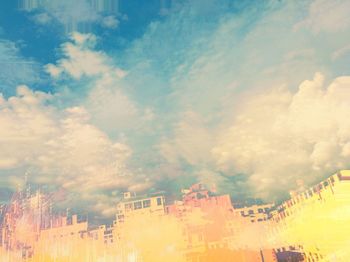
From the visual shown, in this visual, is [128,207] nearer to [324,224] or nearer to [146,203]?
[146,203]

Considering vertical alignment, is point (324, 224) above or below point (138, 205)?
below

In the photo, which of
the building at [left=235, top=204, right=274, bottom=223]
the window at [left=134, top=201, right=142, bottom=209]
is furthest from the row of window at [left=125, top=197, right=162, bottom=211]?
the building at [left=235, top=204, right=274, bottom=223]

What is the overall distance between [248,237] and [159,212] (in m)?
11.5

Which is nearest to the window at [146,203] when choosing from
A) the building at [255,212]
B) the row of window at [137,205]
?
the row of window at [137,205]

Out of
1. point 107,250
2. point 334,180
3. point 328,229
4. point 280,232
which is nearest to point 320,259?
point 328,229

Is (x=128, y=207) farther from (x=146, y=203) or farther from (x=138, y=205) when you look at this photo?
(x=146, y=203)

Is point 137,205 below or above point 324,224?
above

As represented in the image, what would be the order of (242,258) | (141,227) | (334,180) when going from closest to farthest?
(334,180) → (242,258) → (141,227)

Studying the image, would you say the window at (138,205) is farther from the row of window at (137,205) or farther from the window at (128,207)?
the window at (128,207)

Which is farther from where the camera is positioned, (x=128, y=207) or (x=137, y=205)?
(x=137, y=205)

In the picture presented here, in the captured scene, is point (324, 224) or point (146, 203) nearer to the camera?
point (324, 224)

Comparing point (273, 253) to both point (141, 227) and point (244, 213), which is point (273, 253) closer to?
point (244, 213)

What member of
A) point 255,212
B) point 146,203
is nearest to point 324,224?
point 255,212

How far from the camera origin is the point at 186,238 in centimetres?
3559
